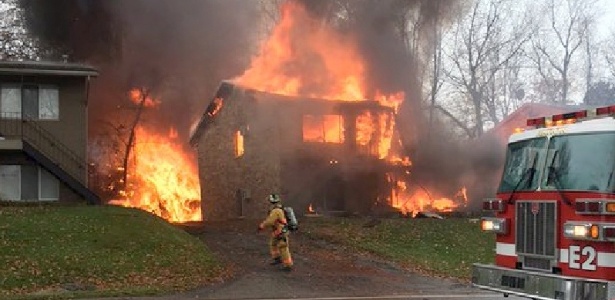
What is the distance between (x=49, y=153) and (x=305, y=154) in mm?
9193

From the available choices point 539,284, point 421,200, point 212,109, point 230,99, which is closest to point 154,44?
point 212,109

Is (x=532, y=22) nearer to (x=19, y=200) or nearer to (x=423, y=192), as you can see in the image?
(x=423, y=192)

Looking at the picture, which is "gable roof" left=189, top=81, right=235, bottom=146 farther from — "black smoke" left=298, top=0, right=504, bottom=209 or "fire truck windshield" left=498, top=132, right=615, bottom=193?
"fire truck windshield" left=498, top=132, right=615, bottom=193

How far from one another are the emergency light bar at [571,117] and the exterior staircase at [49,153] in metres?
18.0

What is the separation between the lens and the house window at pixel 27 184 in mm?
23734

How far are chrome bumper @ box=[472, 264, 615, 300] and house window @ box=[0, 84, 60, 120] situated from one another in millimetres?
19121

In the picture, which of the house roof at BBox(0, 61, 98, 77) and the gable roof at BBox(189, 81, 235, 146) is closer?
the house roof at BBox(0, 61, 98, 77)

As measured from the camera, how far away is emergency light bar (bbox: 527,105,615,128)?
8.15 metres

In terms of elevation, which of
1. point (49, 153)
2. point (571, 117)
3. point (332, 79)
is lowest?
point (571, 117)

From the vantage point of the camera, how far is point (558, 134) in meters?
8.53

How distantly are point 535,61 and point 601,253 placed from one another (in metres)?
44.5

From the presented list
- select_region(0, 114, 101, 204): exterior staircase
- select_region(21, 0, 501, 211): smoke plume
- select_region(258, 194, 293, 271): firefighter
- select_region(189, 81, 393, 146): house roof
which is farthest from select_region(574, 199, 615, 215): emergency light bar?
select_region(21, 0, 501, 211): smoke plume

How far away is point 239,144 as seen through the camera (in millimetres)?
29828

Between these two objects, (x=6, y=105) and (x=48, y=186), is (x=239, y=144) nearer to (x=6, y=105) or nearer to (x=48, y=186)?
(x=48, y=186)
